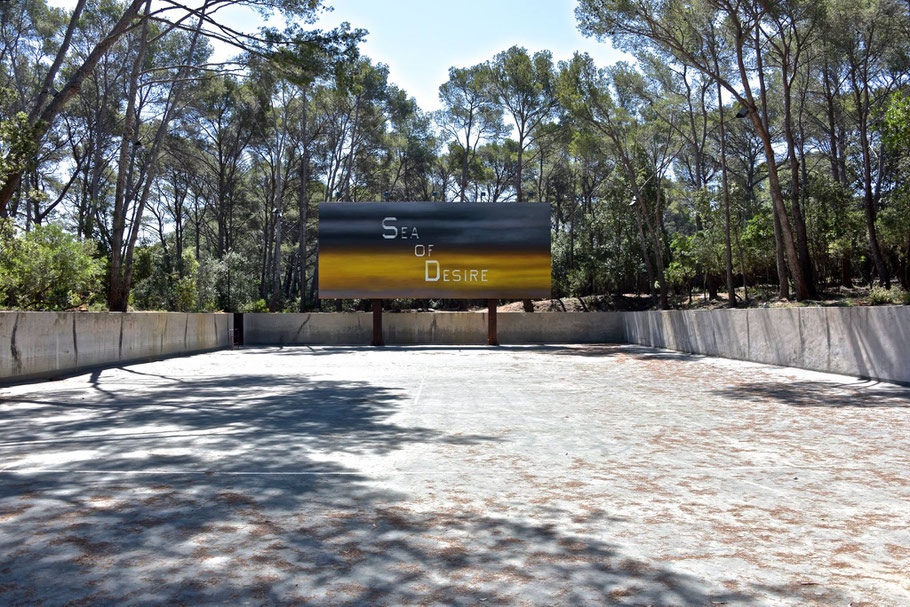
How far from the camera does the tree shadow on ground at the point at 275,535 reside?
263cm

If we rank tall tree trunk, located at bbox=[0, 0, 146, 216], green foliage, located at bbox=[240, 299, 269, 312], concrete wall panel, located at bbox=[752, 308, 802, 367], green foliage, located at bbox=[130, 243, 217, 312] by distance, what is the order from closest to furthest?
tall tree trunk, located at bbox=[0, 0, 146, 216], concrete wall panel, located at bbox=[752, 308, 802, 367], green foliage, located at bbox=[130, 243, 217, 312], green foliage, located at bbox=[240, 299, 269, 312]

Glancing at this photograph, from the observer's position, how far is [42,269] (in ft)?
52.8

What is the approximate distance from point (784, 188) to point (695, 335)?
1692 centimetres

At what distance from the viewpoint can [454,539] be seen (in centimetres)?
329

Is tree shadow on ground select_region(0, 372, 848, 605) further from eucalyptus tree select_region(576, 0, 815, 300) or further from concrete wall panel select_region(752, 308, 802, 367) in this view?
eucalyptus tree select_region(576, 0, 815, 300)

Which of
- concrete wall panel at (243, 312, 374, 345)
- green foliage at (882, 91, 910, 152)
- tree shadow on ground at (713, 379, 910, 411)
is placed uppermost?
green foliage at (882, 91, 910, 152)

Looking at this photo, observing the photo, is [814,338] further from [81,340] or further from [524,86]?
[524,86]

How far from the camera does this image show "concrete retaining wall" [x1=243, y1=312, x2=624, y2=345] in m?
29.5

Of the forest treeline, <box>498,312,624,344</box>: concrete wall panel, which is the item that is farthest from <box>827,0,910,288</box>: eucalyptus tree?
<box>498,312,624,344</box>: concrete wall panel

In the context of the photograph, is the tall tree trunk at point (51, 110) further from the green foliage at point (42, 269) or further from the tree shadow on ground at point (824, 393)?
the tree shadow on ground at point (824, 393)

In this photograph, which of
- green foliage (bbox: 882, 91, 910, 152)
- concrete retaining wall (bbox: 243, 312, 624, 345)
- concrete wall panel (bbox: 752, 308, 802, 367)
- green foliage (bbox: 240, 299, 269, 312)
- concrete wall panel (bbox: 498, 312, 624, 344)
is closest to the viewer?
green foliage (bbox: 882, 91, 910, 152)

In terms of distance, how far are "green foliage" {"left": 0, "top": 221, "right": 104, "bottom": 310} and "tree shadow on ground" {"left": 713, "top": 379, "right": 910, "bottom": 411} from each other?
14266 millimetres

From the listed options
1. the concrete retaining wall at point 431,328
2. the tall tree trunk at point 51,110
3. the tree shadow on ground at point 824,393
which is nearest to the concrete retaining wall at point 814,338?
the tree shadow on ground at point 824,393

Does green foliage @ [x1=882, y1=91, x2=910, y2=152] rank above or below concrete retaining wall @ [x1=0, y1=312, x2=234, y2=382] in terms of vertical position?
above
